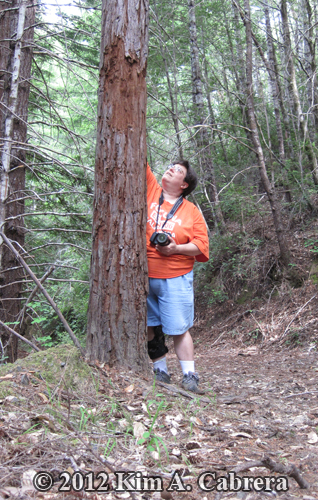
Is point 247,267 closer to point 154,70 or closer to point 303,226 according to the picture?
point 303,226

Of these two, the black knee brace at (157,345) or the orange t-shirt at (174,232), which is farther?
the black knee brace at (157,345)

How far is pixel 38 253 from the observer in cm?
668

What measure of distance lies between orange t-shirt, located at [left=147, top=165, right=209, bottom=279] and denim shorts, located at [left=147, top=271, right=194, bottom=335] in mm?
65

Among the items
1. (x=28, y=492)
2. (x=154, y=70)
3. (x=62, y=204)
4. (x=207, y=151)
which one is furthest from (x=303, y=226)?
(x=28, y=492)

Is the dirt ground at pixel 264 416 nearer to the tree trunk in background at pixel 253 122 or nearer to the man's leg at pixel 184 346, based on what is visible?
the man's leg at pixel 184 346

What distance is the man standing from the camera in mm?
3467

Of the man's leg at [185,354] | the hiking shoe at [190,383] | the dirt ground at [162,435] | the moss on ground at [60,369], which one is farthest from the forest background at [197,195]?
the dirt ground at [162,435]

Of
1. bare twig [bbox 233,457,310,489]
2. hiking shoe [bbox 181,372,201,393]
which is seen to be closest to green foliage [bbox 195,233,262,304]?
hiking shoe [bbox 181,372,201,393]

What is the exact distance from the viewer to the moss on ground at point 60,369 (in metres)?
2.68

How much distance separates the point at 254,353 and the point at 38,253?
390 centimetres

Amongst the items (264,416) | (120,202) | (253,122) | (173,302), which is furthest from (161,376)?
(253,122)

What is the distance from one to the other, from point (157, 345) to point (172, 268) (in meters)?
0.75

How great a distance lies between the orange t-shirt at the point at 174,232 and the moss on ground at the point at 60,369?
1.03 meters

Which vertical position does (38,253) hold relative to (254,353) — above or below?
above
